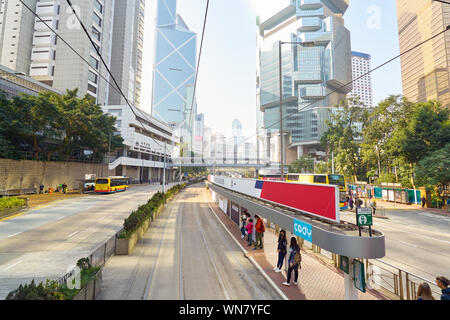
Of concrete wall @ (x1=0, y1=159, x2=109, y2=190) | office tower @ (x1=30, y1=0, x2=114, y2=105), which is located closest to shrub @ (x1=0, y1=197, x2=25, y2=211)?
concrete wall @ (x1=0, y1=159, x2=109, y2=190)

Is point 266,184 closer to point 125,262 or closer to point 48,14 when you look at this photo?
point 125,262

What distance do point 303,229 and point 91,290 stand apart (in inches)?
243

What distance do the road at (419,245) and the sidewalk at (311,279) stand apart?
330cm

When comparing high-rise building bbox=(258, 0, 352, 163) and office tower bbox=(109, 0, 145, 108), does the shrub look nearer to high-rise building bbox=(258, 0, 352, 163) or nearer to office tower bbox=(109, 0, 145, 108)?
office tower bbox=(109, 0, 145, 108)

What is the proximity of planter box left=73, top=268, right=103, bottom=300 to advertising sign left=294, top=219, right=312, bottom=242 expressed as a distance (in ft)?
19.5

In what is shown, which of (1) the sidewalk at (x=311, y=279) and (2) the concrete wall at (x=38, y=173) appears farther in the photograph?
(2) the concrete wall at (x=38, y=173)

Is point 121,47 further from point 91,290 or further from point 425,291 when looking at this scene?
point 425,291

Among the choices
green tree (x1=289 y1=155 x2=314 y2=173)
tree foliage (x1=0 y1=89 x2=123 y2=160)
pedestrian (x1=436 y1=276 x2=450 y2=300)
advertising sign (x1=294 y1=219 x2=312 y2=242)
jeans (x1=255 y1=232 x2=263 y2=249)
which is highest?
tree foliage (x1=0 y1=89 x2=123 y2=160)

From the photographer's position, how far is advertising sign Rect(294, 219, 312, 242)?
635 cm

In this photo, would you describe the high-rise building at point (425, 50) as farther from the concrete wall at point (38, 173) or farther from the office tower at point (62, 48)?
the office tower at point (62, 48)

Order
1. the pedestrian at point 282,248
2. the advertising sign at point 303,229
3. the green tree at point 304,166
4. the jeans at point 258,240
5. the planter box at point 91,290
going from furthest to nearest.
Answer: the green tree at point 304,166, the jeans at point 258,240, the pedestrian at point 282,248, the advertising sign at point 303,229, the planter box at point 91,290

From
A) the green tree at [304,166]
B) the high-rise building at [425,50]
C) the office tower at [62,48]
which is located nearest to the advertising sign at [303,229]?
the green tree at [304,166]

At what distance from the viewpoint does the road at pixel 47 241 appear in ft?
26.8

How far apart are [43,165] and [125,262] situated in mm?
35085
